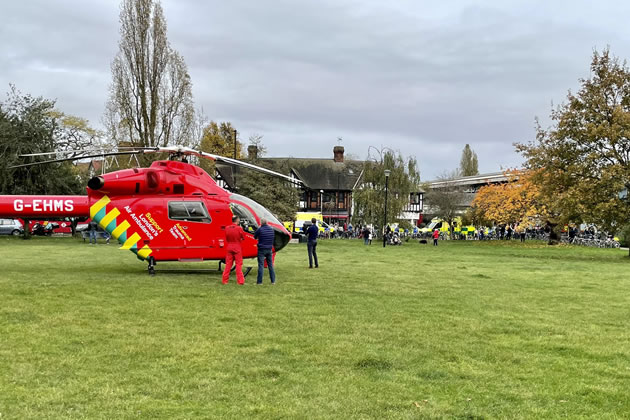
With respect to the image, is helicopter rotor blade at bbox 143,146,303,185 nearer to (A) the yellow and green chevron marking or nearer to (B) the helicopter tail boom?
(A) the yellow and green chevron marking

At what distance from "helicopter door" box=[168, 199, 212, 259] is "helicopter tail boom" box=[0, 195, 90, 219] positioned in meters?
2.43

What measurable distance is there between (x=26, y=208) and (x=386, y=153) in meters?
34.5

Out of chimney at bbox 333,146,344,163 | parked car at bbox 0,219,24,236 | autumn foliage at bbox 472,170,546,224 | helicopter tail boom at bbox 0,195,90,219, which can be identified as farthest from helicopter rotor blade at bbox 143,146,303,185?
chimney at bbox 333,146,344,163

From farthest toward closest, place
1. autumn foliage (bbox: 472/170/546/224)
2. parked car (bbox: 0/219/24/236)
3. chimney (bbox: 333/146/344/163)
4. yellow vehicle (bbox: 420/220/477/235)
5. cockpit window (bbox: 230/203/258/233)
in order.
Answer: chimney (bbox: 333/146/344/163) < yellow vehicle (bbox: 420/220/477/235) < parked car (bbox: 0/219/24/236) < autumn foliage (bbox: 472/170/546/224) < cockpit window (bbox: 230/203/258/233)

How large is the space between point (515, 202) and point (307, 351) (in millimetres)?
41858

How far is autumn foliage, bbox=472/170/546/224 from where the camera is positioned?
4394cm

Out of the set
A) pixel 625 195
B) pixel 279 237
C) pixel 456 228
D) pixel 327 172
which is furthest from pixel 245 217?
→ pixel 327 172

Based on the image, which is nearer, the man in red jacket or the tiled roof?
the man in red jacket

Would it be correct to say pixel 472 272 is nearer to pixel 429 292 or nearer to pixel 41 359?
pixel 429 292

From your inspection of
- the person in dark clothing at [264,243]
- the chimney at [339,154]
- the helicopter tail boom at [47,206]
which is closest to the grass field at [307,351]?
the person in dark clothing at [264,243]

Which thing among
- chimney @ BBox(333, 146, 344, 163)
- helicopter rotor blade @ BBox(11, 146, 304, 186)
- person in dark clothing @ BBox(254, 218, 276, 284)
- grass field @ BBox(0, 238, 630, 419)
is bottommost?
grass field @ BBox(0, 238, 630, 419)

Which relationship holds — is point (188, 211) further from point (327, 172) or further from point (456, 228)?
point (327, 172)

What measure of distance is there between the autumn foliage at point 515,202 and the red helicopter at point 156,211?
105ft

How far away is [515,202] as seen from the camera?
4606cm
